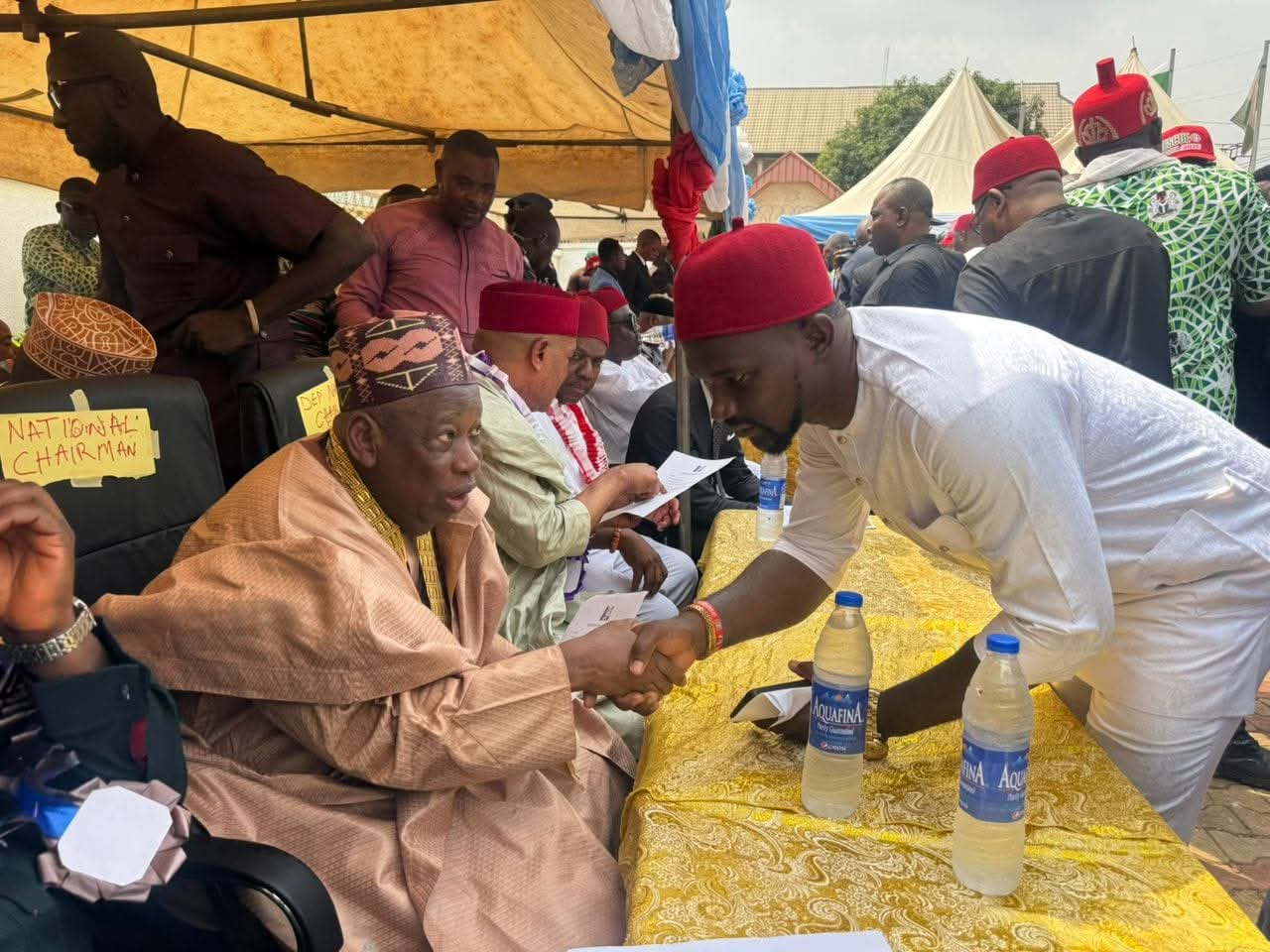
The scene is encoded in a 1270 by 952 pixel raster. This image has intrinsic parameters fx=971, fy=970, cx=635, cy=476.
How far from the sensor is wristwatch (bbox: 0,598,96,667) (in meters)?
1.35

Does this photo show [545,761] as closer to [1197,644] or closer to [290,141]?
[1197,644]

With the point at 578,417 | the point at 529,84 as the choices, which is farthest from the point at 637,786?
the point at 529,84

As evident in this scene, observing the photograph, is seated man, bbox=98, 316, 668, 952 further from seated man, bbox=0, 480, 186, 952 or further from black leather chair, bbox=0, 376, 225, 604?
black leather chair, bbox=0, 376, 225, 604

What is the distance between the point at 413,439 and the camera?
189 cm

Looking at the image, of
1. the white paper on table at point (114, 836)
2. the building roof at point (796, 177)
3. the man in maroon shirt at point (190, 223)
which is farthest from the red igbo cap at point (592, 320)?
the building roof at point (796, 177)

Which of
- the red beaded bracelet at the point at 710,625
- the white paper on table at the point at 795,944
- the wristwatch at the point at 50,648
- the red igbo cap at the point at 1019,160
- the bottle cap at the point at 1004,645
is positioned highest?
the red igbo cap at the point at 1019,160

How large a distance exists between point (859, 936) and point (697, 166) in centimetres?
354

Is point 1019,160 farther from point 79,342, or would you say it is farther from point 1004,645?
point 79,342

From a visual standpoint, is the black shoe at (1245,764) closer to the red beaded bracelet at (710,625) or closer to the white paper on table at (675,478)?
the white paper on table at (675,478)

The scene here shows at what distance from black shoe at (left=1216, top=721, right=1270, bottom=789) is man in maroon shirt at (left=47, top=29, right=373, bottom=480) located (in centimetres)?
371

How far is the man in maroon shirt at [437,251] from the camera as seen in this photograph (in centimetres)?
440

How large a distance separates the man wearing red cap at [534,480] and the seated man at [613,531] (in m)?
0.06

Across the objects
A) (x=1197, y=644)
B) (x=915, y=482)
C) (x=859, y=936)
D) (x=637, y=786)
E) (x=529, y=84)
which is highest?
(x=529, y=84)

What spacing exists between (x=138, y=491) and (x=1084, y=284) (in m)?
2.95
